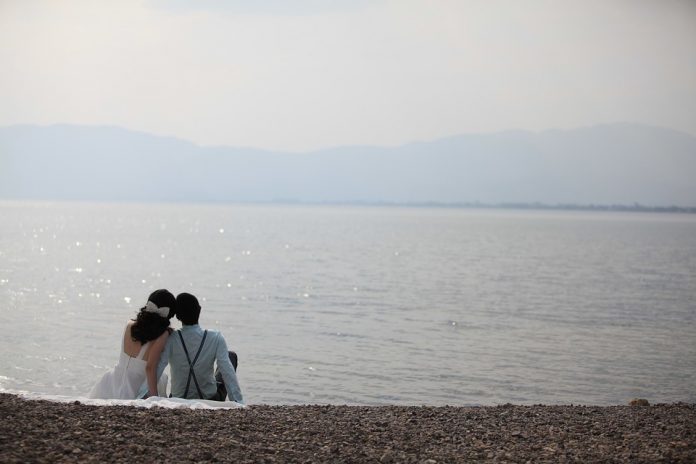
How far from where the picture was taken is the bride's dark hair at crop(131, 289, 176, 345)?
949 centimetres

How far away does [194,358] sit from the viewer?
966cm

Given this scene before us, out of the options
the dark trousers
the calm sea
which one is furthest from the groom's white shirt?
the calm sea

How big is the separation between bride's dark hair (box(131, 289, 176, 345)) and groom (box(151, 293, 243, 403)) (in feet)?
0.43

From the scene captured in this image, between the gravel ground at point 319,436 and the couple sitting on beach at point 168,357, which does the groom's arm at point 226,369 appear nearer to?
the couple sitting on beach at point 168,357

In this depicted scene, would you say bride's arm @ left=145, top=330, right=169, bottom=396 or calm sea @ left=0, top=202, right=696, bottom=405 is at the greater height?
bride's arm @ left=145, top=330, right=169, bottom=396

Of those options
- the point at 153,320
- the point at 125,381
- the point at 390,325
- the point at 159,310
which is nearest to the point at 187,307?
the point at 159,310

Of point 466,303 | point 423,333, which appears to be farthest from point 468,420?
point 466,303

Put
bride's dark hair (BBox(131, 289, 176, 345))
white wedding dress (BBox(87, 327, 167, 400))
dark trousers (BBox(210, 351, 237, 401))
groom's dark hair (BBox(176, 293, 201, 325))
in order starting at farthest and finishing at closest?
1. dark trousers (BBox(210, 351, 237, 401))
2. white wedding dress (BBox(87, 327, 167, 400))
3. bride's dark hair (BBox(131, 289, 176, 345))
4. groom's dark hair (BBox(176, 293, 201, 325))

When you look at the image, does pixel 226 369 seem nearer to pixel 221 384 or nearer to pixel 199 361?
pixel 199 361

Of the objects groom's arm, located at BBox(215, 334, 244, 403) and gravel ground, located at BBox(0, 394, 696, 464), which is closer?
gravel ground, located at BBox(0, 394, 696, 464)

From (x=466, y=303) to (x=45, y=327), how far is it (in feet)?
55.7

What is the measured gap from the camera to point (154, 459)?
7188mm

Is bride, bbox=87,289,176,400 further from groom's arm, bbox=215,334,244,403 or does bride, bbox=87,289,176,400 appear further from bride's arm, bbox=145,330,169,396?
groom's arm, bbox=215,334,244,403

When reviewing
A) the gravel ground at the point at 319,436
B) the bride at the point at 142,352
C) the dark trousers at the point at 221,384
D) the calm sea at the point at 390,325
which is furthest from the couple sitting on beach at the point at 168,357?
the calm sea at the point at 390,325
